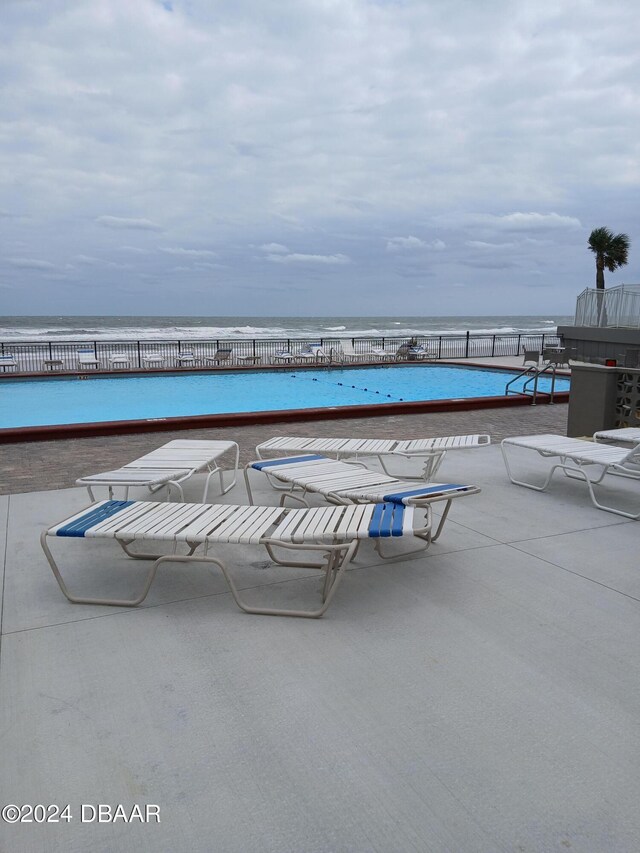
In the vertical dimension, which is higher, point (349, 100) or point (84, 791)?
point (349, 100)

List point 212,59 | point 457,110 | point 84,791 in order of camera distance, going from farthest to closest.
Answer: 1. point 457,110
2. point 212,59
3. point 84,791

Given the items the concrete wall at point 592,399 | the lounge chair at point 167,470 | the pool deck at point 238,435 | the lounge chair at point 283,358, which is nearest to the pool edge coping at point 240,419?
the pool deck at point 238,435

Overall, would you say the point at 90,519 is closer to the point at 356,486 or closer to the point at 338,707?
the point at 356,486

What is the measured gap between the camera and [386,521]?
318 centimetres

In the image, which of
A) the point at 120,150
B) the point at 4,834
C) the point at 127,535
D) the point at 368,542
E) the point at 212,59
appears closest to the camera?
the point at 4,834

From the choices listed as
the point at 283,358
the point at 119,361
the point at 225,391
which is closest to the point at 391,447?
the point at 225,391

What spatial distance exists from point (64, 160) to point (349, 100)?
2098cm

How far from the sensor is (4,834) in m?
1.69

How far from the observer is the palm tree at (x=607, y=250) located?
33.7 metres

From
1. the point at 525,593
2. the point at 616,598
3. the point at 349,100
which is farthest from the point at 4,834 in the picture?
the point at 349,100

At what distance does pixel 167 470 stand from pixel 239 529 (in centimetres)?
152

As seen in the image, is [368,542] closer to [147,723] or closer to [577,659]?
[577,659]

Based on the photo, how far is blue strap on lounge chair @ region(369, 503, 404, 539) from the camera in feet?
9.83
